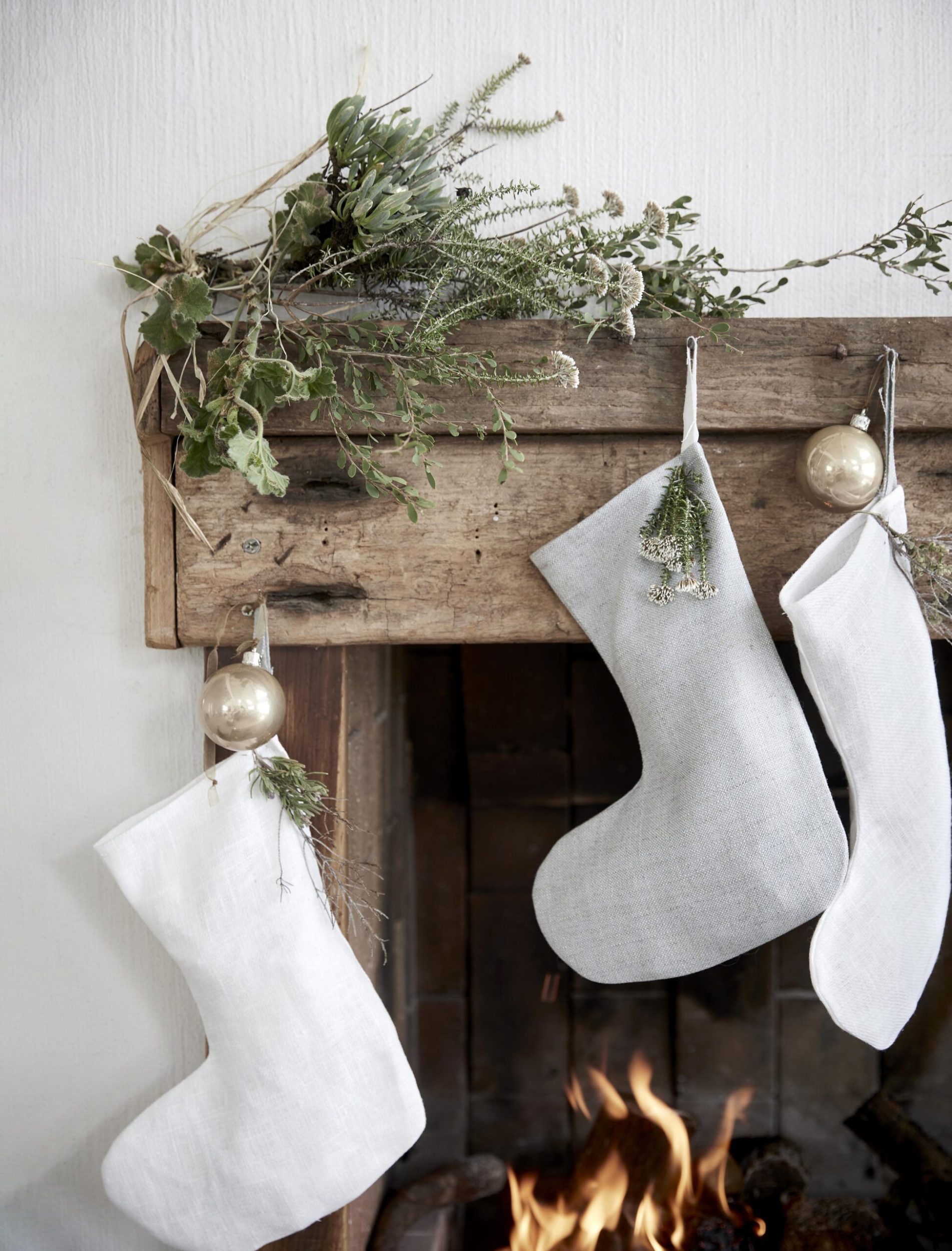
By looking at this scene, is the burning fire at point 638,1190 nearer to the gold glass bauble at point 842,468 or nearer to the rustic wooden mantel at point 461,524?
the rustic wooden mantel at point 461,524

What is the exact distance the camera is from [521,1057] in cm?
111

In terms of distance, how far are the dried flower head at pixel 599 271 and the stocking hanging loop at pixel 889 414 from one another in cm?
27

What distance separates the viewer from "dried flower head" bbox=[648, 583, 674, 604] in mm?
726

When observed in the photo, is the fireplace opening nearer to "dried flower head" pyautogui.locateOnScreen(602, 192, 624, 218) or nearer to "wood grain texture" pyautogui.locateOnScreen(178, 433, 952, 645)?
"wood grain texture" pyautogui.locateOnScreen(178, 433, 952, 645)

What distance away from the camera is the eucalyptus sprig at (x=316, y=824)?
0.75m

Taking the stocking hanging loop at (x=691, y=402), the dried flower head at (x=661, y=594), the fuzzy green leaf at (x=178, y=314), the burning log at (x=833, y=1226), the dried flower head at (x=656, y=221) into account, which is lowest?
the burning log at (x=833, y=1226)

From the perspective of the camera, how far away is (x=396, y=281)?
0.76 meters

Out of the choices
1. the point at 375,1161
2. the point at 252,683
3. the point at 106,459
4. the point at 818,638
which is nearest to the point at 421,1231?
the point at 375,1161

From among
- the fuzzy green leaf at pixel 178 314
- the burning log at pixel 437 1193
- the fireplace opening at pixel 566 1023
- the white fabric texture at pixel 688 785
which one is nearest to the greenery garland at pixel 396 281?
the fuzzy green leaf at pixel 178 314

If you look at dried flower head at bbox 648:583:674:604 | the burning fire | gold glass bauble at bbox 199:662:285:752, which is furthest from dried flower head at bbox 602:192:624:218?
the burning fire

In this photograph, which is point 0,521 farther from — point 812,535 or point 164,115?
point 812,535

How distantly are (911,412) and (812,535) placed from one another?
14cm

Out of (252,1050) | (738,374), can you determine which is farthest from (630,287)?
(252,1050)

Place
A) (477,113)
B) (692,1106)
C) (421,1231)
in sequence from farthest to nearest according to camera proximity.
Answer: (692,1106) < (421,1231) < (477,113)
